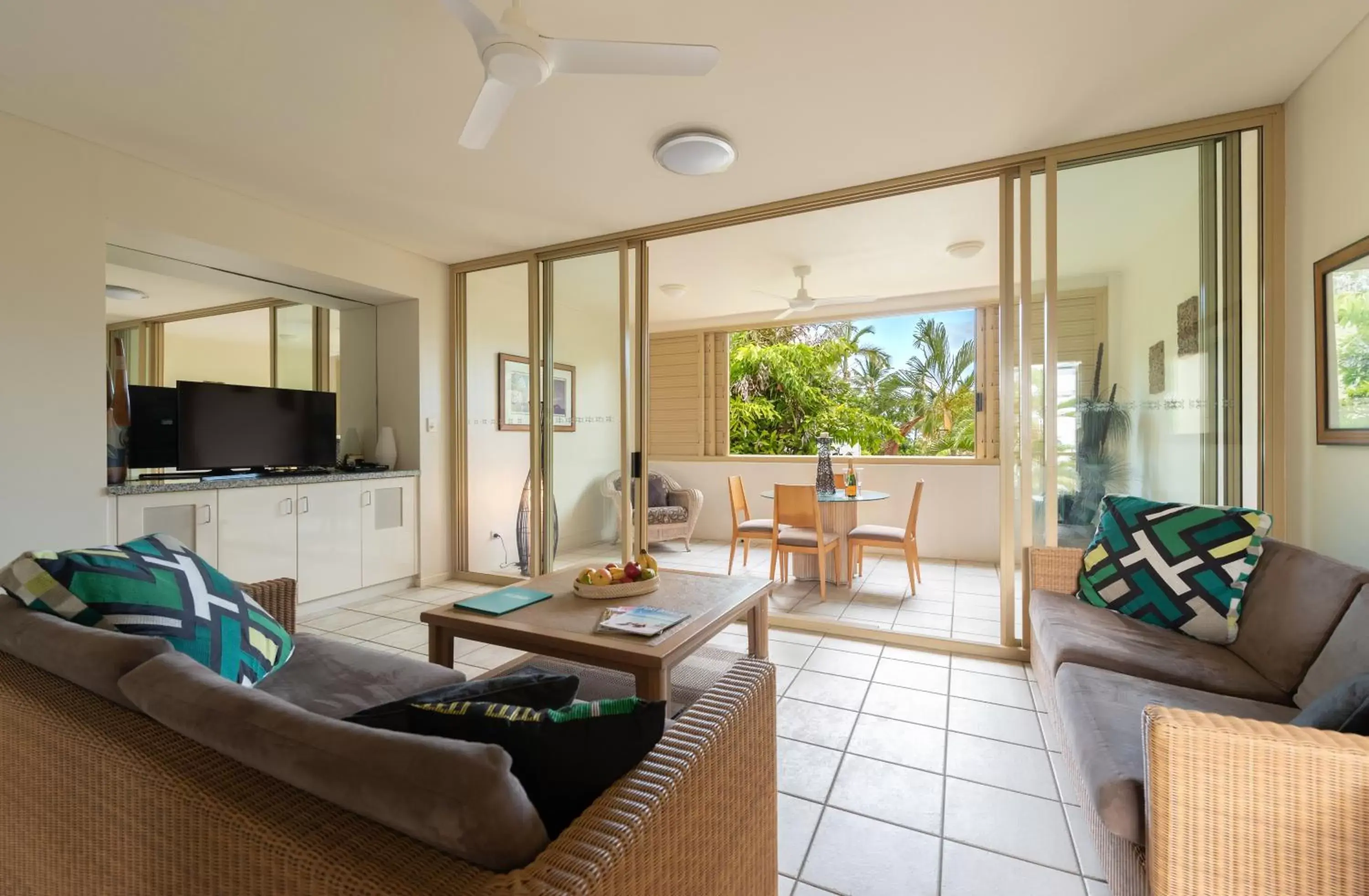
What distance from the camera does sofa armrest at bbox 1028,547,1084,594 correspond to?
7.82ft

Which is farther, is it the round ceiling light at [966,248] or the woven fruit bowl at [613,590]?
the round ceiling light at [966,248]

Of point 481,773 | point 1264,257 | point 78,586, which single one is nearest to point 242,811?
point 481,773

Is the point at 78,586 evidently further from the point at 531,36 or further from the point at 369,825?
the point at 531,36

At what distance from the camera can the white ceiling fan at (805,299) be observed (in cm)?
484

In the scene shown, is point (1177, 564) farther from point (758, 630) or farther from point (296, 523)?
point (296, 523)

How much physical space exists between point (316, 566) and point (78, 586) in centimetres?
265

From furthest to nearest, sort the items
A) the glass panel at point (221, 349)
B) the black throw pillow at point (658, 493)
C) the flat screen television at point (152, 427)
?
the black throw pillow at point (658, 493) < the glass panel at point (221, 349) < the flat screen television at point (152, 427)

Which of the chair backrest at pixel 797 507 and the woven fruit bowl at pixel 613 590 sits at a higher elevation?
the chair backrest at pixel 797 507

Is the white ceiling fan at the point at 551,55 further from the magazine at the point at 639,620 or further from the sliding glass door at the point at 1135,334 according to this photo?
the sliding glass door at the point at 1135,334

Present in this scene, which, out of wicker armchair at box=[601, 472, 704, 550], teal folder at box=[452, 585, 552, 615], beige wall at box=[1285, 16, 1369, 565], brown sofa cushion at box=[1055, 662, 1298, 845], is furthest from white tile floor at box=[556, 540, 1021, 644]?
brown sofa cushion at box=[1055, 662, 1298, 845]

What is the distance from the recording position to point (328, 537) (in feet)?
12.4

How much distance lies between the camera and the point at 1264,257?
8.17ft

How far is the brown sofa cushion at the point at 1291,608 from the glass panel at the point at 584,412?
10.4 feet

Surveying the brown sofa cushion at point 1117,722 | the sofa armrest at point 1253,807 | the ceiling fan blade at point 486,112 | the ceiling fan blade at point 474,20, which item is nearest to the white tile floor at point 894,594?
the brown sofa cushion at point 1117,722
